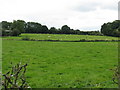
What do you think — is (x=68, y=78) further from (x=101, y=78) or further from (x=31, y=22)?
(x=31, y=22)

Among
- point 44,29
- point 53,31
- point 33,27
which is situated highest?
point 33,27

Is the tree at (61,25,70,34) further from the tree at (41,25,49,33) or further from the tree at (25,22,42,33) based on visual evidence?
the tree at (25,22,42,33)

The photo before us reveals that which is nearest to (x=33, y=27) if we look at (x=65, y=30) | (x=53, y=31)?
(x=53, y=31)

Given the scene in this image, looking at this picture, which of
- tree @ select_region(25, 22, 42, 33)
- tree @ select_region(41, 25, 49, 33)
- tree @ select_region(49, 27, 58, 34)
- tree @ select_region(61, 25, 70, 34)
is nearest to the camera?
tree @ select_region(61, 25, 70, 34)

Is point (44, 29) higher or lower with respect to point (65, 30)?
higher

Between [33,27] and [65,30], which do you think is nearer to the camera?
[65,30]

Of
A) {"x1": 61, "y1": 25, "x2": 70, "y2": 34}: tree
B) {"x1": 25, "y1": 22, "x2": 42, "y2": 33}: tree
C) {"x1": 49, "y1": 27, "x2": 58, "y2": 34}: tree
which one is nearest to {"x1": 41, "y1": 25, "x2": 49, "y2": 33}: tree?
{"x1": 25, "y1": 22, "x2": 42, "y2": 33}: tree

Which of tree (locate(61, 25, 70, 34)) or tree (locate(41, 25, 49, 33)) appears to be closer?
tree (locate(61, 25, 70, 34))

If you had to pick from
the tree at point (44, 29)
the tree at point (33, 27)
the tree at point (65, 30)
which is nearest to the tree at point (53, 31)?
the tree at point (44, 29)

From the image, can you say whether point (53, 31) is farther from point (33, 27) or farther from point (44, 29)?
point (33, 27)

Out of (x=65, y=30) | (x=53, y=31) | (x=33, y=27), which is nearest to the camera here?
(x=65, y=30)

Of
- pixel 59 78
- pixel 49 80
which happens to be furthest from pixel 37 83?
pixel 59 78

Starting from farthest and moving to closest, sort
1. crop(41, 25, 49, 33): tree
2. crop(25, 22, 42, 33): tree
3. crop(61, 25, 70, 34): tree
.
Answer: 1. crop(41, 25, 49, 33): tree
2. crop(25, 22, 42, 33): tree
3. crop(61, 25, 70, 34): tree

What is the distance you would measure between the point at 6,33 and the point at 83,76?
53465 mm
